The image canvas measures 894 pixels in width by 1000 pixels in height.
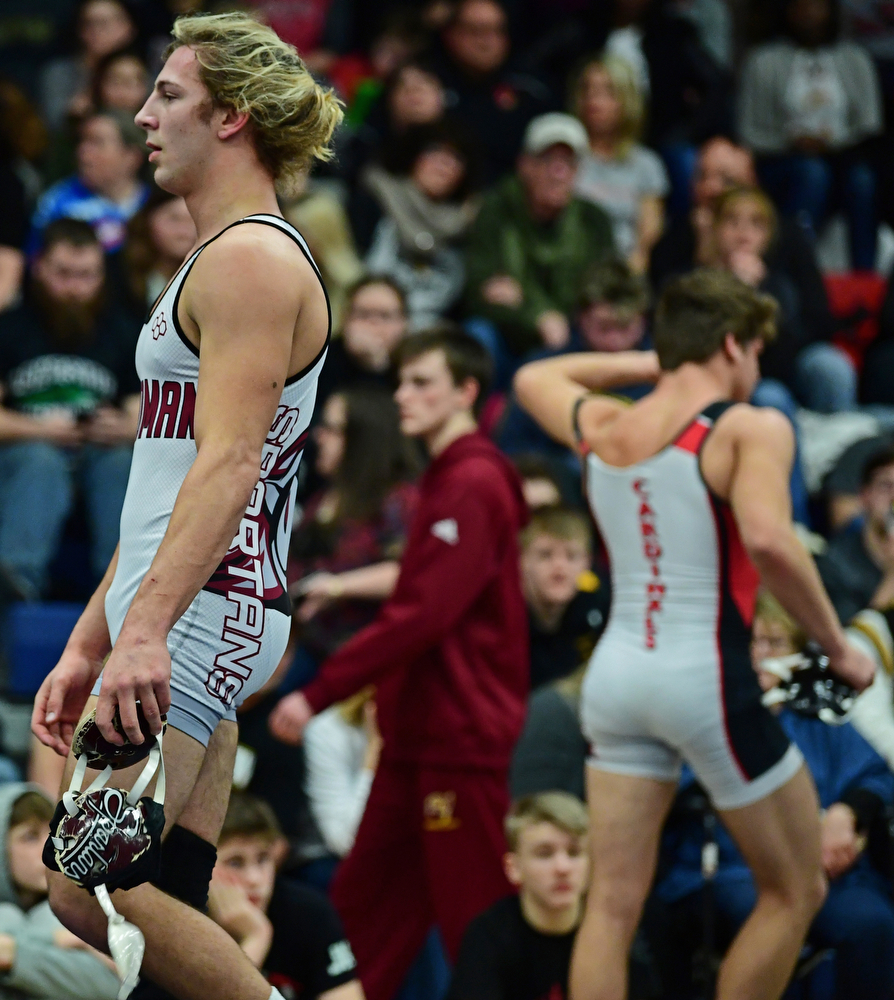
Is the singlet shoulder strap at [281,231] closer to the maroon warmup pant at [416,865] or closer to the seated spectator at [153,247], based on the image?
the maroon warmup pant at [416,865]

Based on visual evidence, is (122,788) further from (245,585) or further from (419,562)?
(419,562)

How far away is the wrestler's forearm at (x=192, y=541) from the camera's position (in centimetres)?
293

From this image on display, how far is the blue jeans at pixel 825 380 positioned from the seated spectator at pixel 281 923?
506 centimetres

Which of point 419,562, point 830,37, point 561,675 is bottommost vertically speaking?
point 561,675

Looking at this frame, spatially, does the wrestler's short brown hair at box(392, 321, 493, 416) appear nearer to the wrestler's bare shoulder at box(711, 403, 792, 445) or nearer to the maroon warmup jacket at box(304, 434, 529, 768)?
the maroon warmup jacket at box(304, 434, 529, 768)

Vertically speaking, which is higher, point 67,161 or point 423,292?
point 67,161

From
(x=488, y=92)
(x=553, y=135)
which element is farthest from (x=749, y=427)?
(x=488, y=92)

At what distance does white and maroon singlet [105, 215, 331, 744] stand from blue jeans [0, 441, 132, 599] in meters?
4.12

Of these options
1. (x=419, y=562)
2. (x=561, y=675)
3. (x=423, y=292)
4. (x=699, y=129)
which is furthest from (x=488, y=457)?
(x=699, y=129)

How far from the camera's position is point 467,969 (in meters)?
4.89

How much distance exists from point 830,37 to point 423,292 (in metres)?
3.59

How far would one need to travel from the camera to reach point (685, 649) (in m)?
4.42

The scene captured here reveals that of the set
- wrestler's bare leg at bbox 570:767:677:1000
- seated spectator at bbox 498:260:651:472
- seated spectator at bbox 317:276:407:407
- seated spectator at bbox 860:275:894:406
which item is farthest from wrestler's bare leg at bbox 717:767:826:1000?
seated spectator at bbox 860:275:894:406

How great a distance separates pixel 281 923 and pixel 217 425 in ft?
8.08
